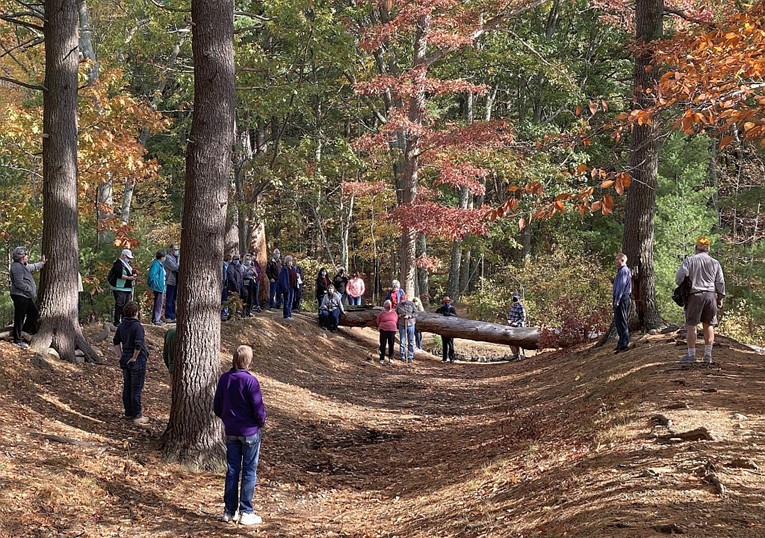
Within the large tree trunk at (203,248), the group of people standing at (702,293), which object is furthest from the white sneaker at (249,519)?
the group of people standing at (702,293)

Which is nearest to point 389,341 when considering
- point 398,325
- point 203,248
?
point 398,325

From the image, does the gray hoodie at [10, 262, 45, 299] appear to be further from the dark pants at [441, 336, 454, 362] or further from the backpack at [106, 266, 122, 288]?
the dark pants at [441, 336, 454, 362]

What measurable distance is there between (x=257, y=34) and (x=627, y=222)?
1689 cm

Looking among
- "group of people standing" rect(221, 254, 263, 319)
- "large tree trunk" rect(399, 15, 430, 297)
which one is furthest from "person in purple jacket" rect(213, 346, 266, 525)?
"large tree trunk" rect(399, 15, 430, 297)

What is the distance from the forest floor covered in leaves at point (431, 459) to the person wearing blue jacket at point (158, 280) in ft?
10.0

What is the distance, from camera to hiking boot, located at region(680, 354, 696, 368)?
34.6ft

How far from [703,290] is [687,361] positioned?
1122 mm

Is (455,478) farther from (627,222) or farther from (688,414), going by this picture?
(627,222)

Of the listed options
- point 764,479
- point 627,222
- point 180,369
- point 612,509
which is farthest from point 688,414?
point 627,222

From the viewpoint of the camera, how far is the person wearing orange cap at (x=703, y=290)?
1030cm

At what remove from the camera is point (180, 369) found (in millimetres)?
8617

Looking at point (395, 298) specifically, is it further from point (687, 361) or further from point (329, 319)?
point (687, 361)

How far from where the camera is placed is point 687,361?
10.7 m

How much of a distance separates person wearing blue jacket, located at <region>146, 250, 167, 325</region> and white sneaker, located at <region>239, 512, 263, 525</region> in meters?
10.1
